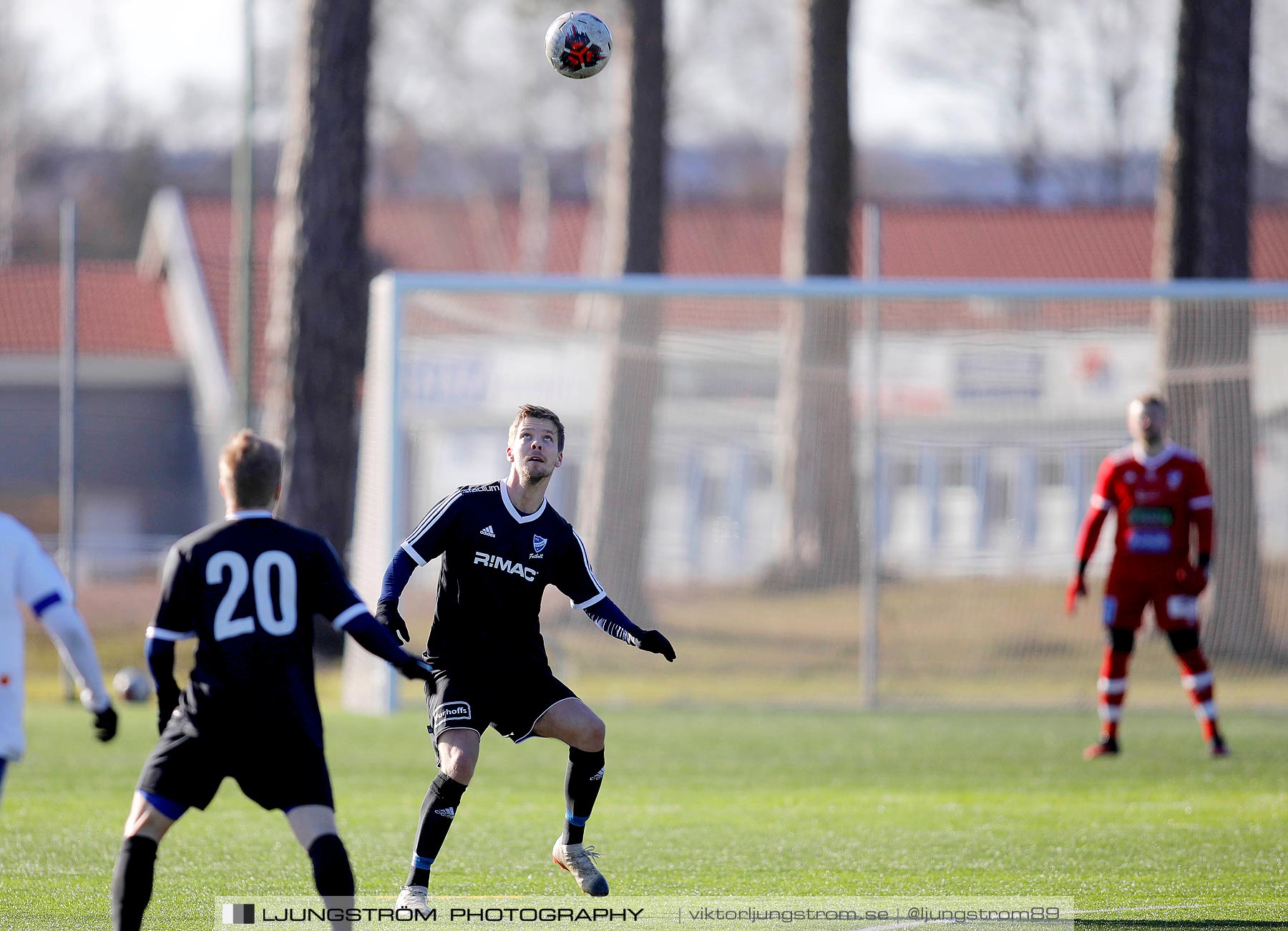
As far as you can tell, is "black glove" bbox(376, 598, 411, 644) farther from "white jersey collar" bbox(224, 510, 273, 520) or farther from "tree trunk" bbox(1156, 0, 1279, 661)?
"tree trunk" bbox(1156, 0, 1279, 661)

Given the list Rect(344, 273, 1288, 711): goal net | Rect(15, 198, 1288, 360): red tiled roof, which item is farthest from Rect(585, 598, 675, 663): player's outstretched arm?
Rect(15, 198, 1288, 360): red tiled roof

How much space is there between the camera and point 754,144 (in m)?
44.2

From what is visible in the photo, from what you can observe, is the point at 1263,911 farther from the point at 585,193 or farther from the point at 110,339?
the point at 585,193

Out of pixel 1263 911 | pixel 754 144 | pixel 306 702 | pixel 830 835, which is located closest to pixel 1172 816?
pixel 830 835

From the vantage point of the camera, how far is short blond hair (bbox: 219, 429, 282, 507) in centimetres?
480

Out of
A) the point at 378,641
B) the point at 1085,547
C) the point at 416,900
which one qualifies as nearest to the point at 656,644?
the point at 416,900

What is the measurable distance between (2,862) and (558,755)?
4505 mm

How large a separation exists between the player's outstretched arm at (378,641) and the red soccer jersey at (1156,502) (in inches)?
253

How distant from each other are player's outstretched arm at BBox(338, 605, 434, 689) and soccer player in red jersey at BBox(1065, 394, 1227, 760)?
6.17 meters

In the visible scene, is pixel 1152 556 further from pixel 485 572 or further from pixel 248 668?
pixel 248 668

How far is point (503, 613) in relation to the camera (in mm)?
6105

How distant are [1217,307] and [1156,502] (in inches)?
138

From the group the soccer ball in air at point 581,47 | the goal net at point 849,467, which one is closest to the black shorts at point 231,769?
the soccer ball in air at point 581,47

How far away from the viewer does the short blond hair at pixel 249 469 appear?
4805mm
